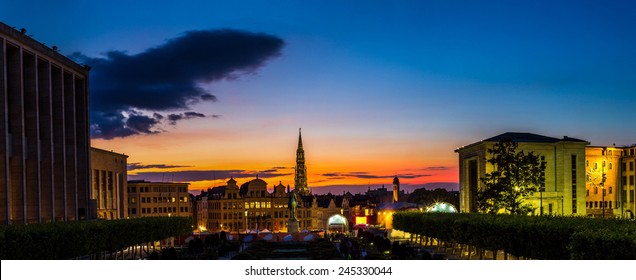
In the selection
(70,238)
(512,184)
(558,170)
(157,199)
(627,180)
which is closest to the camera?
(70,238)

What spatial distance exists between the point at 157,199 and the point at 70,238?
125 metres

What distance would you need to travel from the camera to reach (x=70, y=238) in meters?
47.4

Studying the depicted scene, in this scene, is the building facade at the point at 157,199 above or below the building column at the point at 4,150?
below

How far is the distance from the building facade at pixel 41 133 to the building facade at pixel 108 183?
1343 cm

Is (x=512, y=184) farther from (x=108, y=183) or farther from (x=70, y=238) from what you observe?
(x=108, y=183)

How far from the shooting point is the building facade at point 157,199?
541 feet

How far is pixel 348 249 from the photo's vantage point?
Answer: 2467 inches

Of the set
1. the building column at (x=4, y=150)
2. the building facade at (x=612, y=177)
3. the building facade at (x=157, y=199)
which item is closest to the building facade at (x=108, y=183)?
the building column at (x=4, y=150)

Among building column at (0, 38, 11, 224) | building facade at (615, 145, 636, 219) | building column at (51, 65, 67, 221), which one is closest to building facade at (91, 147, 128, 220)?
building column at (51, 65, 67, 221)

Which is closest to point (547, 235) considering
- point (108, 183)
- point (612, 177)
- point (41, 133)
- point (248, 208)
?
point (41, 133)

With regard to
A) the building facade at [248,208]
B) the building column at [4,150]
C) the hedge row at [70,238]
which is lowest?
the building facade at [248,208]

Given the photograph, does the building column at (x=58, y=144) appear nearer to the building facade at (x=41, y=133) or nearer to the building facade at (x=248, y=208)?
the building facade at (x=41, y=133)

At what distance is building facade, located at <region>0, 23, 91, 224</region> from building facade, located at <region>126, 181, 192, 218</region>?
79537 millimetres
